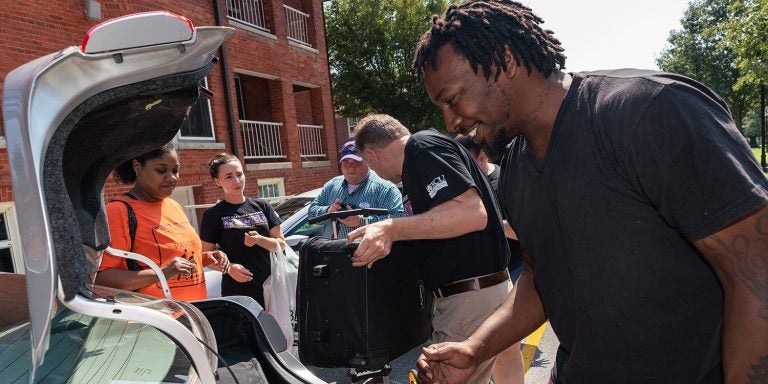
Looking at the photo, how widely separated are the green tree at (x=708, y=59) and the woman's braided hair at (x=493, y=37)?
36.2 m

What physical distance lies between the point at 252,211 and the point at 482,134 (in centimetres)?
297

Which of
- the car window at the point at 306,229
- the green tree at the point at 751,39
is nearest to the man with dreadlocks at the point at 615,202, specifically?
the car window at the point at 306,229

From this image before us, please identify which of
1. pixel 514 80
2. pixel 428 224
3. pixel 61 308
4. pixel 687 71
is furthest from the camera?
pixel 687 71

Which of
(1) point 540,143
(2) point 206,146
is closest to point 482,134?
(1) point 540,143

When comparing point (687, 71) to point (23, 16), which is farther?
point (687, 71)

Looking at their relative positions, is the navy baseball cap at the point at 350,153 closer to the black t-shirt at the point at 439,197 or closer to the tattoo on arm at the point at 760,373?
the black t-shirt at the point at 439,197

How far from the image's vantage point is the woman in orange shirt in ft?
7.95

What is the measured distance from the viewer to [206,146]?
381 inches

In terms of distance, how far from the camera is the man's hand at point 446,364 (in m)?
1.73

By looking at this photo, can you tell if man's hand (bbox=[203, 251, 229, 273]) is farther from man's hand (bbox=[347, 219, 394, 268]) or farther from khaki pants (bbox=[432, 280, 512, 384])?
man's hand (bbox=[347, 219, 394, 268])

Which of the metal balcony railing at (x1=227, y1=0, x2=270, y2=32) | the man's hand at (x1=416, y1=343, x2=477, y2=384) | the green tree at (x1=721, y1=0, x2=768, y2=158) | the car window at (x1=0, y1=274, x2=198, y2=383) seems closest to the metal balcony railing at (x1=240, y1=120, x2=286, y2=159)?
the metal balcony railing at (x1=227, y1=0, x2=270, y2=32)

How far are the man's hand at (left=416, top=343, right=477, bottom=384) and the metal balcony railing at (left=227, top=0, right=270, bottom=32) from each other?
10.8 m

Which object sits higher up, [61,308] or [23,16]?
[23,16]

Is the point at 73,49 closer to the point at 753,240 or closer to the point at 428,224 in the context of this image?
the point at 428,224
